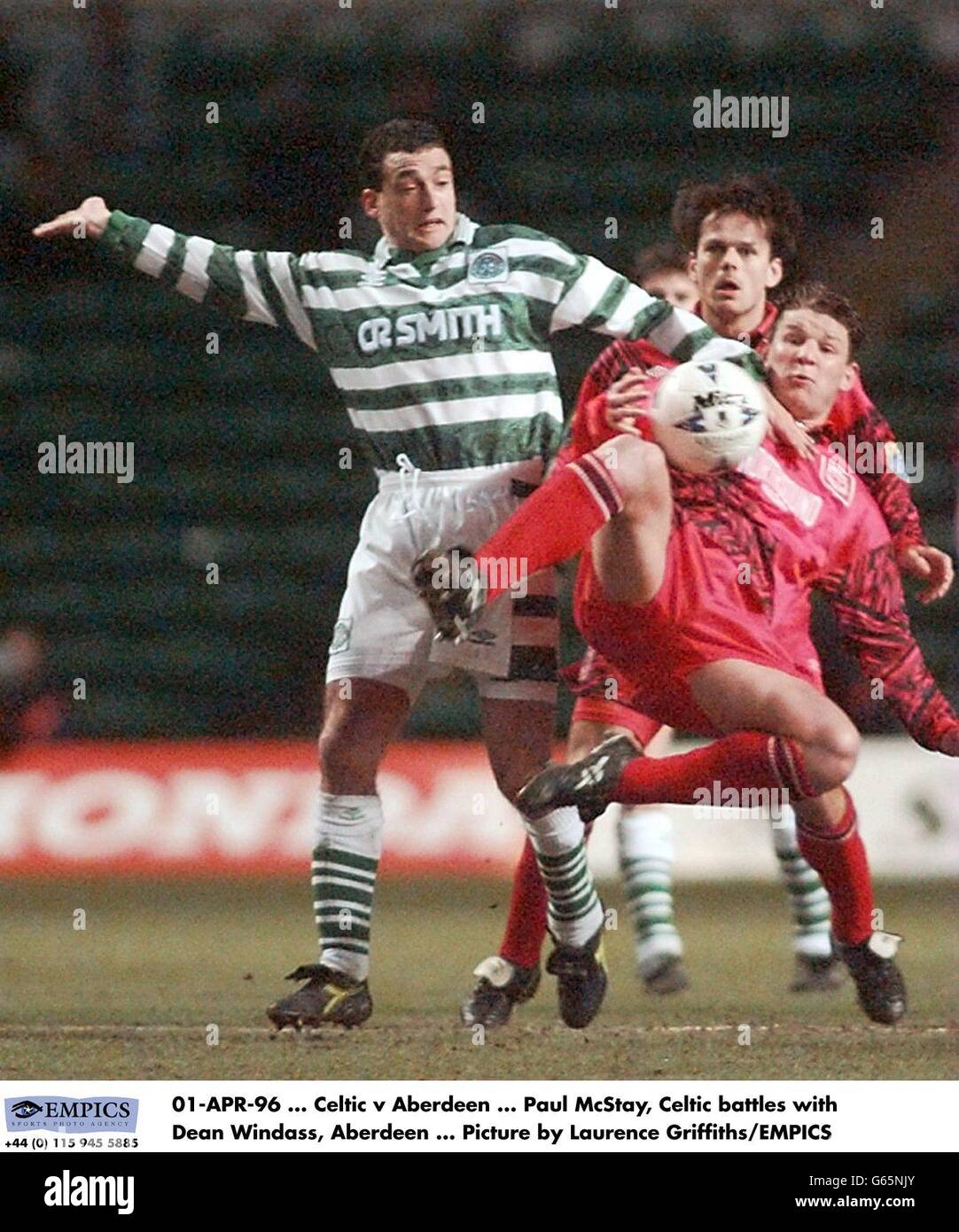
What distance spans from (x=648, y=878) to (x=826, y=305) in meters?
1.27

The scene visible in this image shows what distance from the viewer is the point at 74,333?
5.96 m

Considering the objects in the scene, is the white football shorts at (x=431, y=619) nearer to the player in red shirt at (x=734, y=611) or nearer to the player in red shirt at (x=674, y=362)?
the player in red shirt at (x=734, y=611)

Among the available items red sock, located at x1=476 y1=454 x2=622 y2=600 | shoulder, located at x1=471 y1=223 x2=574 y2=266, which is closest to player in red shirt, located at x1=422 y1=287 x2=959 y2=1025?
red sock, located at x1=476 y1=454 x2=622 y2=600

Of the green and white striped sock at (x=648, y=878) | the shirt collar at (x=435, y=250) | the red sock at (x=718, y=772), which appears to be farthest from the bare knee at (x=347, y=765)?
the shirt collar at (x=435, y=250)

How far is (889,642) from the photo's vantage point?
4.27 m

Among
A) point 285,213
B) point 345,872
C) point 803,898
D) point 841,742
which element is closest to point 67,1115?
point 345,872

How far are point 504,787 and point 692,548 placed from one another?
0.58 metres

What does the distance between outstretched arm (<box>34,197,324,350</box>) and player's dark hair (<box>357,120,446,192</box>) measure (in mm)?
195

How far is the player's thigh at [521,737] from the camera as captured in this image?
4.00m

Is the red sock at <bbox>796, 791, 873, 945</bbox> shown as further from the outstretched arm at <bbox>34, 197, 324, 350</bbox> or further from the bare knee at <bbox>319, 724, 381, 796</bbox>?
the outstretched arm at <bbox>34, 197, 324, 350</bbox>

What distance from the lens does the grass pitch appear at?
148 inches

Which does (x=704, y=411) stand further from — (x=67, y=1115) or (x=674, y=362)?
(x=67, y=1115)

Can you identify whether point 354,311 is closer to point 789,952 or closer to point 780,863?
point 780,863

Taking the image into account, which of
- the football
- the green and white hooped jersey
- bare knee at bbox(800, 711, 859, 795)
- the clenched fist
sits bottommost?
bare knee at bbox(800, 711, 859, 795)
